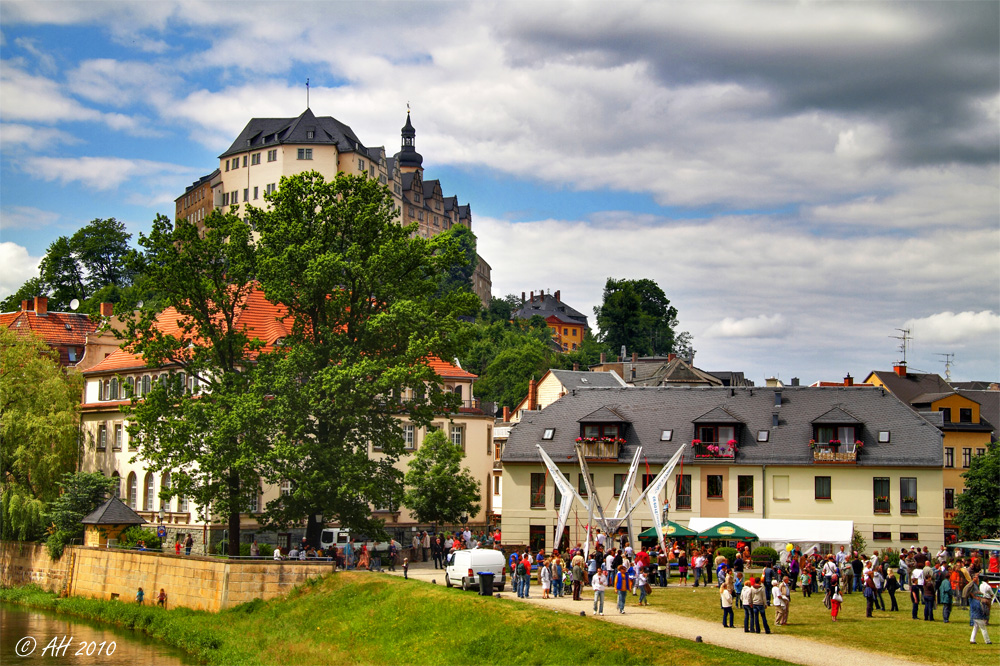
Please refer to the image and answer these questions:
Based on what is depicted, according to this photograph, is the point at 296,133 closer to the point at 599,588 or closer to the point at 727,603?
the point at 599,588

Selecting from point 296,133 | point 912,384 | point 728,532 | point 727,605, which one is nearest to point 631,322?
point 296,133

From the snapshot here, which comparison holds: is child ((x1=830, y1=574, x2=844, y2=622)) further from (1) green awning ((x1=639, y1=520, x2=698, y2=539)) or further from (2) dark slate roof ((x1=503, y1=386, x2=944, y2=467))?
(2) dark slate roof ((x1=503, y1=386, x2=944, y2=467))

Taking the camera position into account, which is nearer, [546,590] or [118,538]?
[546,590]

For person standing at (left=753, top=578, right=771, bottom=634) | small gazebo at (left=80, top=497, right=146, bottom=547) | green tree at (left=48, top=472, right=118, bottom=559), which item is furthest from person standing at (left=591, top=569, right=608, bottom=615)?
green tree at (left=48, top=472, right=118, bottom=559)

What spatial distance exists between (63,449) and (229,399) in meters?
21.2

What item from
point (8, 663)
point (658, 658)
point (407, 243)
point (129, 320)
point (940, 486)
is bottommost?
point (8, 663)

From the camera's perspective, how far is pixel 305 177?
4456 centimetres

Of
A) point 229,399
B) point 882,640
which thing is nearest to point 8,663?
point 229,399

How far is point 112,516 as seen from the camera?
166 ft

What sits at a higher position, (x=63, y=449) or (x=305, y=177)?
(x=305, y=177)

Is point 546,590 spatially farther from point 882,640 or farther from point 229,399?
point 229,399

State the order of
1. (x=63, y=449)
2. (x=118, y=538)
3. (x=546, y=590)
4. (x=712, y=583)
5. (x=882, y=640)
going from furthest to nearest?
(x=63, y=449) → (x=118, y=538) → (x=712, y=583) → (x=546, y=590) → (x=882, y=640)

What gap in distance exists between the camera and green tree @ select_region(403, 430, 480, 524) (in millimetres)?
59969

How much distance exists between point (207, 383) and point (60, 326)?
39.6 m
